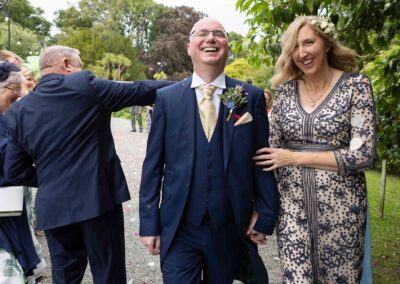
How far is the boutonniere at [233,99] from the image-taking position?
2328 mm

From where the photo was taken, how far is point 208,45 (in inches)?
90.6

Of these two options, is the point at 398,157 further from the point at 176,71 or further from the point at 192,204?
the point at 176,71

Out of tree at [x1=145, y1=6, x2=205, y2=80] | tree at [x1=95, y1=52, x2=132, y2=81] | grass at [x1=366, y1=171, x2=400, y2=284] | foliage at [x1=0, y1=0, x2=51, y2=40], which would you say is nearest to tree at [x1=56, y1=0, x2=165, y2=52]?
foliage at [x1=0, y1=0, x2=51, y2=40]

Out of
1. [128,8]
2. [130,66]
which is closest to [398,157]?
[130,66]

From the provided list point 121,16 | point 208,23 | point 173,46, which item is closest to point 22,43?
point 173,46

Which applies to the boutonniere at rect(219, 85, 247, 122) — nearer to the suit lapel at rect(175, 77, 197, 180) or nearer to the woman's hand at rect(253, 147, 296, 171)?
the suit lapel at rect(175, 77, 197, 180)

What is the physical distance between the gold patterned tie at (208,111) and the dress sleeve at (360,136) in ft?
2.32

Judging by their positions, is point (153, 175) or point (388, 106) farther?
point (388, 106)

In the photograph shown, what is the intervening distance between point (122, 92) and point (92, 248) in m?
1.08

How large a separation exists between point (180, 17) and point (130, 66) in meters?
11.9

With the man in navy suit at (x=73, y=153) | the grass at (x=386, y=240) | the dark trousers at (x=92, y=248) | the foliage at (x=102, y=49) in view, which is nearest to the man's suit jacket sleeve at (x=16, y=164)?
the man in navy suit at (x=73, y=153)

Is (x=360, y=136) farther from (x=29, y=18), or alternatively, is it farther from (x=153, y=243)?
(x=29, y=18)

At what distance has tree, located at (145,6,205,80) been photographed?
48.0 meters

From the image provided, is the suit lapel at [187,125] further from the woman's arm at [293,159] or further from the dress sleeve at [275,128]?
the dress sleeve at [275,128]
